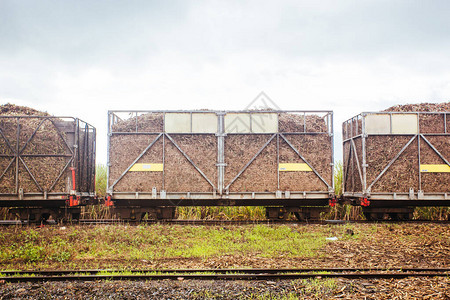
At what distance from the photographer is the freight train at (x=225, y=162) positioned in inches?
464

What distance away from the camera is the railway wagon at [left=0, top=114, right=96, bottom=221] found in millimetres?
11594

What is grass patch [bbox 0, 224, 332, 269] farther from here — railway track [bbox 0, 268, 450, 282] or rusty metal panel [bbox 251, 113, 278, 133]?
rusty metal panel [bbox 251, 113, 278, 133]

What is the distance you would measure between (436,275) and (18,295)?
6.49m

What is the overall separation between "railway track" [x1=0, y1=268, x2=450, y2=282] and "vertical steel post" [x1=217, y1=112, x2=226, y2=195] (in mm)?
5972

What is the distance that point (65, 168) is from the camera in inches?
459

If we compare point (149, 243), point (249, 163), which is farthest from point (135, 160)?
point (149, 243)

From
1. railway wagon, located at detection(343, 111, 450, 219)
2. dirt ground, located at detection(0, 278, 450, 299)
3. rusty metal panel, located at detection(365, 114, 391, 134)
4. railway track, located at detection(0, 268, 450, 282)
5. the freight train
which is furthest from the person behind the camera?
rusty metal panel, located at detection(365, 114, 391, 134)

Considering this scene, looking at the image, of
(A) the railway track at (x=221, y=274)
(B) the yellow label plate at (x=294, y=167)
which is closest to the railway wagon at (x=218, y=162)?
(B) the yellow label plate at (x=294, y=167)

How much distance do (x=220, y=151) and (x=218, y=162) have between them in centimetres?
39

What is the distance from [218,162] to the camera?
1213 cm

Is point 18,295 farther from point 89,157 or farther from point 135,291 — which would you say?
point 89,157

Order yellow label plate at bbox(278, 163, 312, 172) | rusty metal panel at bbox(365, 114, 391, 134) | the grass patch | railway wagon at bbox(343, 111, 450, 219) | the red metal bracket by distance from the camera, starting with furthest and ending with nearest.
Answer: rusty metal panel at bbox(365, 114, 391, 134)
railway wagon at bbox(343, 111, 450, 219)
yellow label plate at bbox(278, 163, 312, 172)
the red metal bracket
the grass patch

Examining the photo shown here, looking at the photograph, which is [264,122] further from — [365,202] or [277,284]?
[277,284]

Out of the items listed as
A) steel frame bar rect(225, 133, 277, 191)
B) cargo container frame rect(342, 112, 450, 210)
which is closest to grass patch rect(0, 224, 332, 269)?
steel frame bar rect(225, 133, 277, 191)
